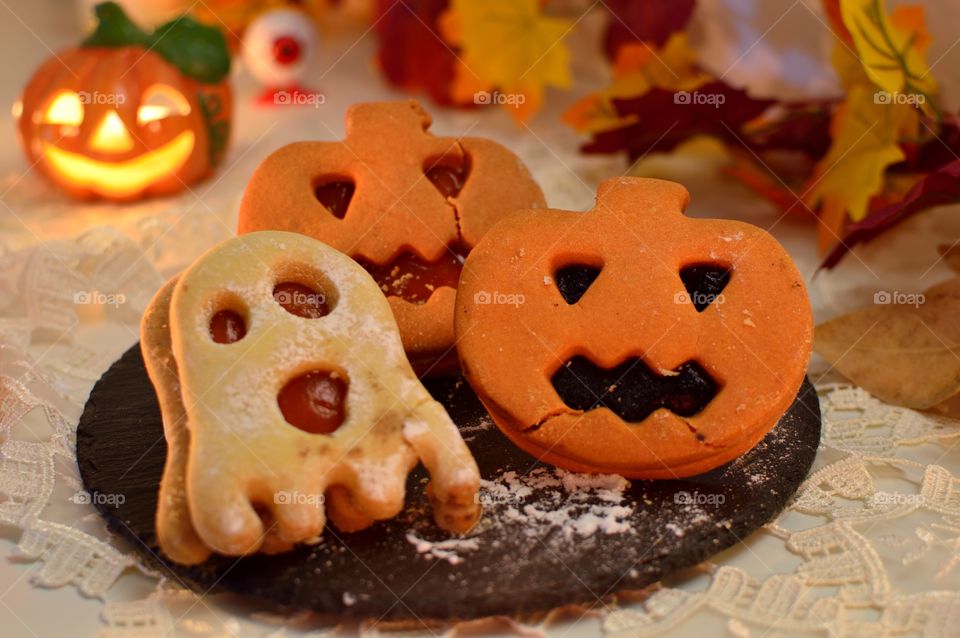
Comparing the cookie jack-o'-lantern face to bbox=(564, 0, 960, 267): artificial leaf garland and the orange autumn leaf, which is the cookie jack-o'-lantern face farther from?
bbox=(564, 0, 960, 267): artificial leaf garland

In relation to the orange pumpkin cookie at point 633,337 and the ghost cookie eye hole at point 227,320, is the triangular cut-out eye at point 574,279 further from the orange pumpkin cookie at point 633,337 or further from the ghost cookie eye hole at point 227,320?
the ghost cookie eye hole at point 227,320

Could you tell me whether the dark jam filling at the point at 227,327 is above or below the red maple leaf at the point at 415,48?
below

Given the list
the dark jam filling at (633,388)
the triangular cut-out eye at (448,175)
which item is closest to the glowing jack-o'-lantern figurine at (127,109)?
the triangular cut-out eye at (448,175)

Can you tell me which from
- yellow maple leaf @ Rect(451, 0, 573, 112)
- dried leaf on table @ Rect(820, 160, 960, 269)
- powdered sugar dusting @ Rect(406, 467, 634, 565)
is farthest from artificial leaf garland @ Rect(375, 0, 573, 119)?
powdered sugar dusting @ Rect(406, 467, 634, 565)

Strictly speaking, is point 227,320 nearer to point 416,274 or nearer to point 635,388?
point 416,274

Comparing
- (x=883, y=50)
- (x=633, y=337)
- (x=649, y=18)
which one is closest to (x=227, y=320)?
→ (x=633, y=337)
